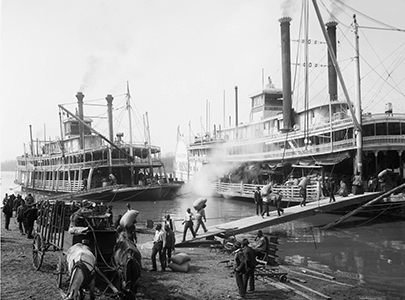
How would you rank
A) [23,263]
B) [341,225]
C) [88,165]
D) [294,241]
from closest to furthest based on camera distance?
1. [23,263]
2. [294,241]
3. [341,225]
4. [88,165]

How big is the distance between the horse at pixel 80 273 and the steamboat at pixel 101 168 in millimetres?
22308

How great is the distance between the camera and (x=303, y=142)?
105 feet

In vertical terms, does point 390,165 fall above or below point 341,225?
above

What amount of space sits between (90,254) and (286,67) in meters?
33.5

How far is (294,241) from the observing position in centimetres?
1716

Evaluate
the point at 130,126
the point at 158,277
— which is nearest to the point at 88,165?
the point at 130,126

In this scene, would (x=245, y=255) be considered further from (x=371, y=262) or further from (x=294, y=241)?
(x=294, y=241)

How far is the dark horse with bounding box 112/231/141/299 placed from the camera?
7.42 metres

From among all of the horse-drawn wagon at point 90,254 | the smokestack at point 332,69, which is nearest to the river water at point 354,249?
the horse-drawn wagon at point 90,254

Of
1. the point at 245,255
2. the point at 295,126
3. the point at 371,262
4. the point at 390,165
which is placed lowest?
the point at 371,262

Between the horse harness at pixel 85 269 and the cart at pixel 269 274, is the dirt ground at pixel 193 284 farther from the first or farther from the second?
the horse harness at pixel 85 269

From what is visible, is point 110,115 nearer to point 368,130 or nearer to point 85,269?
point 368,130

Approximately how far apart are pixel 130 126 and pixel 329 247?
3470cm

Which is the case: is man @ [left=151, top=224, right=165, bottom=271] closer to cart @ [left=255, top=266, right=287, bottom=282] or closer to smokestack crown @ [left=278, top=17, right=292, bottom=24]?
cart @ [left=255, top=266, right=287, bottom=282]
